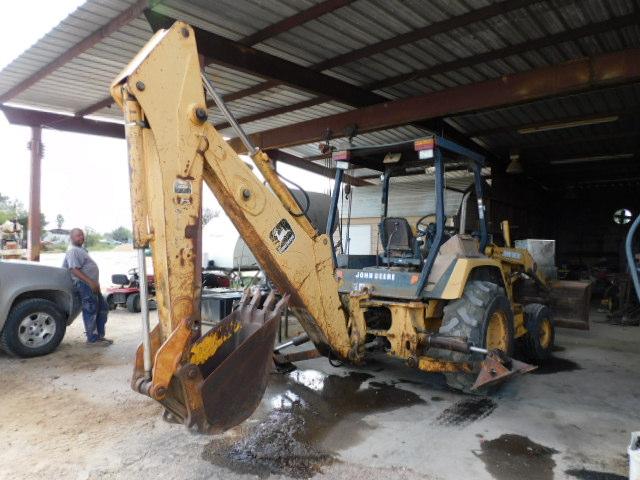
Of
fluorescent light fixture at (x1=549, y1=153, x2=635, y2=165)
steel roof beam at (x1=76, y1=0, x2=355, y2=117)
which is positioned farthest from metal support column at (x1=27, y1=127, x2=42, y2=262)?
fluorescent light fixture at (x1=549, y1=153, x2=635, y2=165)

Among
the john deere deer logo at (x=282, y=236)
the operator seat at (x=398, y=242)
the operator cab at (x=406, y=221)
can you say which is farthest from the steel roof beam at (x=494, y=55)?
the john deere deer logo at (x=282, y=236)

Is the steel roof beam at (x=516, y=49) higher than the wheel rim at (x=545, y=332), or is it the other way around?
the steel roof beam at (x=516, y=49)

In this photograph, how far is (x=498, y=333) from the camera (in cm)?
507

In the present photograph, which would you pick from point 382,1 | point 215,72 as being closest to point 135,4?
point 215,72

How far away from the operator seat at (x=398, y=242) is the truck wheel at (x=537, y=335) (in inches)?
91.9

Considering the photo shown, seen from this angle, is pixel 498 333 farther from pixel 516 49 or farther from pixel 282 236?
pixel 516 49

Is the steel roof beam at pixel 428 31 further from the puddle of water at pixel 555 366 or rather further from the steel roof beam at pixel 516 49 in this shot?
the puddle of water at pixel 555 366

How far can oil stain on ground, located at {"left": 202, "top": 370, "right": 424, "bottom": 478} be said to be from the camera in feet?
11.2

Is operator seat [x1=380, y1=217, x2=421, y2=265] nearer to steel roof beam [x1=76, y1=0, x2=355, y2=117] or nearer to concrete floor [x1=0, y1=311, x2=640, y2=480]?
concrete floor [x1=0, y1=311, x2=640, y2=480]

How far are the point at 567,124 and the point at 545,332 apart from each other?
4.69 meters

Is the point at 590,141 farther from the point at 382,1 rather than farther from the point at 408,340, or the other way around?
the point at 408,340

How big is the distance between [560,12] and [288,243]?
4.26 meters

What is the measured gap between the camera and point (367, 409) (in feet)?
14.7

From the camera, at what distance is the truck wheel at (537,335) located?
248 inches
